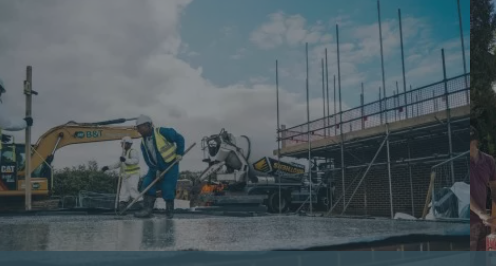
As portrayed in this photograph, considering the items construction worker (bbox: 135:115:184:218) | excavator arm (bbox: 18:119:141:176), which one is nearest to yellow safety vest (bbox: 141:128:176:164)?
construction worker (bbox: 135:115:184:218)

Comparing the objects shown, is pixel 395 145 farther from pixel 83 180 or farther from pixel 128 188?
pixel 83 180

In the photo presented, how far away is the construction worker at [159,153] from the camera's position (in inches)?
186

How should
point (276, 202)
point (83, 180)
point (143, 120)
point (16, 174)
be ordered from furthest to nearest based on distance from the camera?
point (276, 202) < point (83, 180) < point (16, 174) < point (143, 120)

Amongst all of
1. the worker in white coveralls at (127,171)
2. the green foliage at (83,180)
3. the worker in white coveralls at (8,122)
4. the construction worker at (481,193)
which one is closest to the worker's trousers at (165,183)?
the worker in white coveralls at (127,171)

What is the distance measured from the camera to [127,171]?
5.13 meters

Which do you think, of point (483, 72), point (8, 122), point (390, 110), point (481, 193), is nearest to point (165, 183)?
point (8, 122)

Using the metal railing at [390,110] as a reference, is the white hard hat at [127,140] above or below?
below

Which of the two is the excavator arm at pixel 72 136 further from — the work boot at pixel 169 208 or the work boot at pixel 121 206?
the work boot at pixel 169 208

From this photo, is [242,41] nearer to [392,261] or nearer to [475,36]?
[392,261]

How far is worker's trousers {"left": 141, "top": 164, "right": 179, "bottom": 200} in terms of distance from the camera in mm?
4656

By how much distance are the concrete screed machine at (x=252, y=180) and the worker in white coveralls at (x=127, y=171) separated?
0.96m

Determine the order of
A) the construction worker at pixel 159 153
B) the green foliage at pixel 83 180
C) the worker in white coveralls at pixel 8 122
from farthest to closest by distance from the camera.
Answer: the green foliage at pixel 83 180, the construction worker at pixel 159 153, the worker in white coveralls at pixel 8 122

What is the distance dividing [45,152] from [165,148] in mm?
1526

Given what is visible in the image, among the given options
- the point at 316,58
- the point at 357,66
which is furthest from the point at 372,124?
the point at 316,58
